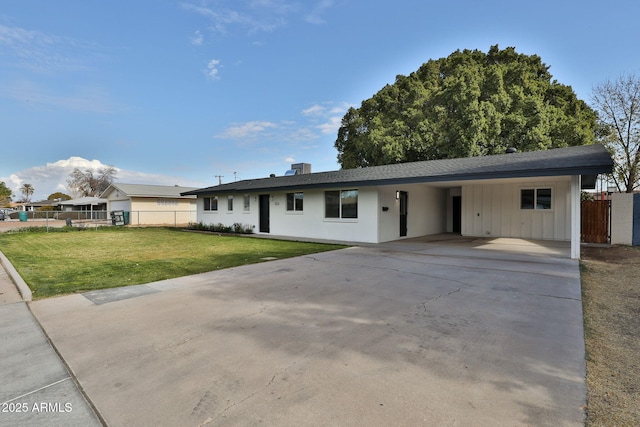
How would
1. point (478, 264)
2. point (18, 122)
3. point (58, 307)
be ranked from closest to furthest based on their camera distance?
point (58, 307), point (478, 264), point (18, 122)

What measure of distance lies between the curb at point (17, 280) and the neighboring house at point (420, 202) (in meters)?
9.74

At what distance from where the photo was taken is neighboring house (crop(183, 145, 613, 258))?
11.6 m

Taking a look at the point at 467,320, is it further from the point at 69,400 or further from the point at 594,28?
the point at 594,28

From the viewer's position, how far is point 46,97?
15812 mm

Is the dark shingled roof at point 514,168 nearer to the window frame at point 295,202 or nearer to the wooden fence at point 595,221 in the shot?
the window frame at point 295,202

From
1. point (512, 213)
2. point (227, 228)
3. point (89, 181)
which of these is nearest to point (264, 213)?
point (227, 228)

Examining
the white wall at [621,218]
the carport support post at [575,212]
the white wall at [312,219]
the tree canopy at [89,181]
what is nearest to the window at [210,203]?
the white wall at [312,219]

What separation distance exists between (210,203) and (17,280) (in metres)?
14.9

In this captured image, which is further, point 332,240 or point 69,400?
point 332,240

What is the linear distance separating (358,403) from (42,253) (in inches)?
499

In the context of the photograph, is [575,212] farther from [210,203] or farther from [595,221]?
[210,203]

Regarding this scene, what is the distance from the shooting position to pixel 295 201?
15898 millimetres

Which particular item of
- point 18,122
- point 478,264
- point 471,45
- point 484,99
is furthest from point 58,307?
point 471,45

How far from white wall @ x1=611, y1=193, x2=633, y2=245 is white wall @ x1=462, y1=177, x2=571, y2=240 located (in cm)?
140
